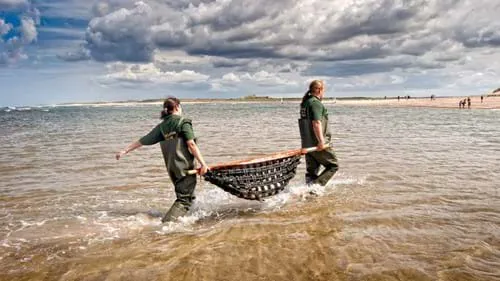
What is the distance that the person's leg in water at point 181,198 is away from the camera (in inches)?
247

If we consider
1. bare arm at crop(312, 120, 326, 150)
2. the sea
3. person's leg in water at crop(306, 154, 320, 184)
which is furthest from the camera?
person's leg in water at crop(306, 154, 320, 184)

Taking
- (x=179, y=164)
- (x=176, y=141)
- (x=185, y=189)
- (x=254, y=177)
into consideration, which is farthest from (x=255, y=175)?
(x=176, y=141)

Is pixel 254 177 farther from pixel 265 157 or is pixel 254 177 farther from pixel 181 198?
pixel 181 198

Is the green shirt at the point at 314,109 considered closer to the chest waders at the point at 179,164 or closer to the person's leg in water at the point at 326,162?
the person's leg in water at the point at 326,162

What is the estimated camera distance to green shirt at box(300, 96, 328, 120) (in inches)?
299

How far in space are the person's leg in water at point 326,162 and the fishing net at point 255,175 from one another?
0.73m

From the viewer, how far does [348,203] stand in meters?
7.25

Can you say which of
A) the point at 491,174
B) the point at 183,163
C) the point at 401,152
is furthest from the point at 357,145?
the point at 183,163

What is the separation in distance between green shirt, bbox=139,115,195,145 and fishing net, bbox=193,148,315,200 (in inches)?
26.5

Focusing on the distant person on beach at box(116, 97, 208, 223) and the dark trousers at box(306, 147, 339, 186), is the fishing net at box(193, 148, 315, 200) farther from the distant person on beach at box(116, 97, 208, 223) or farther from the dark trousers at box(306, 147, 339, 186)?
the dark trousers at box(306, 147, 339, 186)

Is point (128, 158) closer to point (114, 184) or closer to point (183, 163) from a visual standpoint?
point (114, 184)

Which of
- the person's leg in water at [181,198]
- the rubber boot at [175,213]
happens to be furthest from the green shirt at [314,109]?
the rubber boot at [175,213]

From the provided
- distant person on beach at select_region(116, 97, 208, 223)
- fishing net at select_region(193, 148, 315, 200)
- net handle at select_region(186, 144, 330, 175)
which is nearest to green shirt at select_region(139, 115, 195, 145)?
distant person on beach at select_region(116, 97, 208, 223)

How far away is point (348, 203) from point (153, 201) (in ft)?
12.4
